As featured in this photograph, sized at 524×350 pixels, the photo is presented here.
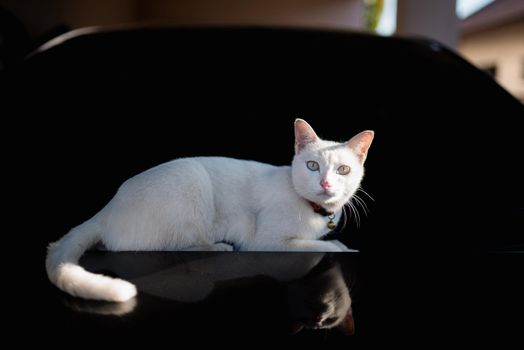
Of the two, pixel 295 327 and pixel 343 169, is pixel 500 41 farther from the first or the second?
pixel 295 327

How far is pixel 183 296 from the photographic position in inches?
23.7

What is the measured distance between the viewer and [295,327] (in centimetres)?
55

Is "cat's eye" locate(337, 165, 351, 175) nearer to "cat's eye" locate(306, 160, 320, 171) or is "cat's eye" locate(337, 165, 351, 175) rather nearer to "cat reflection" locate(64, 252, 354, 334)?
"cat's eye" locate(306, 160, 320, 171)

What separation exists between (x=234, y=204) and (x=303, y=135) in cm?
18

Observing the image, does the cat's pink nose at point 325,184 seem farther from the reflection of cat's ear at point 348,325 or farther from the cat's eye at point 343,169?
the reflection of cat's ear at point 348,325

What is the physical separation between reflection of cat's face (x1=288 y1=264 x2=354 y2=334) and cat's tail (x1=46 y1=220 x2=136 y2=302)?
9.4 inches

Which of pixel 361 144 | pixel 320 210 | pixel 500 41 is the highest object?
pixel 500 41

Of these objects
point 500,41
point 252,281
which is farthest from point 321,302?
point 500,41

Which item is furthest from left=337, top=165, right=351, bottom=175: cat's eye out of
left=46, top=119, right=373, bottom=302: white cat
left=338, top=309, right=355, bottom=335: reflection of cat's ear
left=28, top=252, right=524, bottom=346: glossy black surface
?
left=338, top=309, right=355, bottom=335: reflection of cat's ear

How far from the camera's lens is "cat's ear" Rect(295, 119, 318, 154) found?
2.49 ft

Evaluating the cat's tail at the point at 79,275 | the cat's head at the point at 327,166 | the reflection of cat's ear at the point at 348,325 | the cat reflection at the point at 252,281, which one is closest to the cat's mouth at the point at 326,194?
the cat's head at the point at 327,166

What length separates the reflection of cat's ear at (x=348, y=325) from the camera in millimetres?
541

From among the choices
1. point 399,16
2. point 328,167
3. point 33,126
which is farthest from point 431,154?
point 399,16

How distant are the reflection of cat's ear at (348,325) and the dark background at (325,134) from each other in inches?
0.7
